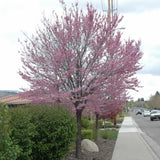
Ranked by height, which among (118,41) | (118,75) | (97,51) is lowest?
(118,75)

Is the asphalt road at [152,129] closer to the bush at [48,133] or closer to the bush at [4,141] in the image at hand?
the bush at [48,133]

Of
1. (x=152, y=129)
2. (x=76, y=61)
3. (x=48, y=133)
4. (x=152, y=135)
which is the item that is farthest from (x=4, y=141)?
(x=152, y=129)

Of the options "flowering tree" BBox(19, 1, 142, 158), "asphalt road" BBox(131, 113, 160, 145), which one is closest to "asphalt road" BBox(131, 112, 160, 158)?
"asphalt road" BBox(131, 113, 160, 145)

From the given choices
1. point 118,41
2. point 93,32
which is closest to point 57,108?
point 93,32

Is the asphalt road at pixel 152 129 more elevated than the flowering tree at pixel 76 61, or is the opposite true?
the flowering tree at pixel 76 61

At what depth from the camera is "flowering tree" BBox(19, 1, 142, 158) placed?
809cm

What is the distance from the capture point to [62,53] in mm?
7848

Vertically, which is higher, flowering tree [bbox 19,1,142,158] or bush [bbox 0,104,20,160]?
flowering tree [bbox 19,1,142,158]

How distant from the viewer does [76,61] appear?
8.28m

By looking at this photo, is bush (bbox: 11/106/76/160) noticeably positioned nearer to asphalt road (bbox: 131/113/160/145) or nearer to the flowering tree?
the flowering tree

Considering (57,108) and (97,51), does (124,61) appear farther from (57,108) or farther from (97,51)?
(57,108)

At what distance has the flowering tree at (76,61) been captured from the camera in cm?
809

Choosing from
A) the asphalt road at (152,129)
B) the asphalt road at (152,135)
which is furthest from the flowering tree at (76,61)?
the asphalt road at (152,129)

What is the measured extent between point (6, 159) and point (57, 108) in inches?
133
